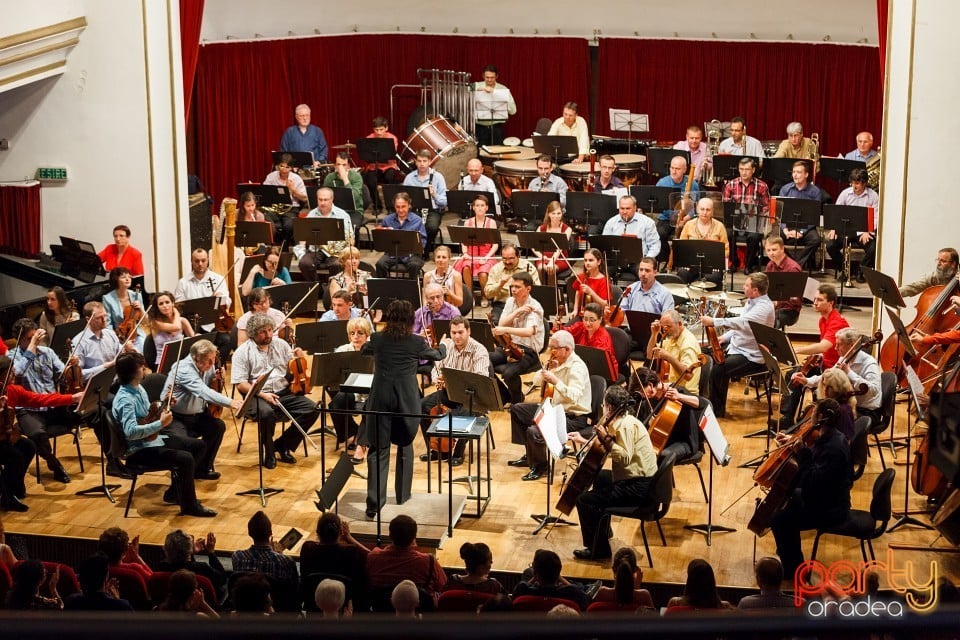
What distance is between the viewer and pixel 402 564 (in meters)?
5.89

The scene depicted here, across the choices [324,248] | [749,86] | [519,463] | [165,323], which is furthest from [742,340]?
[749,86]

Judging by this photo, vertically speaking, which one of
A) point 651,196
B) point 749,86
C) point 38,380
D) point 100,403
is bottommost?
point 100,403

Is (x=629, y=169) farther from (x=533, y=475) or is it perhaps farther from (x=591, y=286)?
(x=533, y=475)

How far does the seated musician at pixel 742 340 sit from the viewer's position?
904cm

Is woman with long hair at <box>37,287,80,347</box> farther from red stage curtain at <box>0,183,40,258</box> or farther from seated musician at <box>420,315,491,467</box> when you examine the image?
seated musician at <box>420,315,491,467</box>

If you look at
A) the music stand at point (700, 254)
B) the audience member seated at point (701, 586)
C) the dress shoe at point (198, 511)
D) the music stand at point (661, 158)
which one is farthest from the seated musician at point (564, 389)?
the music stand at point (661, 158)

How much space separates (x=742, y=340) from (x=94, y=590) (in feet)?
18.1

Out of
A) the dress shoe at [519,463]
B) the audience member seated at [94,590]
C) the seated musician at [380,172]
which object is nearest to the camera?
the audience member seated at [94,590]

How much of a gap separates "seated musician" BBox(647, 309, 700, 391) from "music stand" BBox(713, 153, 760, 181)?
476 cm

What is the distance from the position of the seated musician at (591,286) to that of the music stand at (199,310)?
2.93m

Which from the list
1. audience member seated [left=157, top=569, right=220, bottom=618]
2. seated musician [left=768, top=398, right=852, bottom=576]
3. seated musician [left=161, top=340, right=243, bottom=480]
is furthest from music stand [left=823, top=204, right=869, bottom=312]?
audience member seated [left=157, top=569, right=220, bottom=618]

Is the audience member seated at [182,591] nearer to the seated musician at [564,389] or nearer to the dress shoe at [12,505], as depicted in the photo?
the seated musician at [564,389]

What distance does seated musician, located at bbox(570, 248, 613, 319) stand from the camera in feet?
32.0

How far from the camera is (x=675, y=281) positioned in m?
11.2
